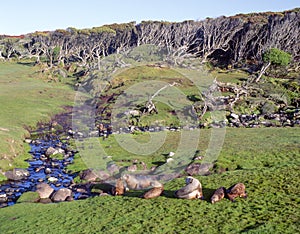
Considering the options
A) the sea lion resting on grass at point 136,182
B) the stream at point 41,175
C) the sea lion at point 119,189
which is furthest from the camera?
the stream at point 41,175

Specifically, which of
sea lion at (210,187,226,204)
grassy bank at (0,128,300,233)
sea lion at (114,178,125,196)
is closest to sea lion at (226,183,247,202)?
sea lion at (210,187,226,204)

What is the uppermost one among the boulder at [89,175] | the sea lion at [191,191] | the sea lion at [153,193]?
the sea lion at [191,191]

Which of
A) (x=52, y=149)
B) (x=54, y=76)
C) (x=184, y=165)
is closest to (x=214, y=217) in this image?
(x=184, y=165)

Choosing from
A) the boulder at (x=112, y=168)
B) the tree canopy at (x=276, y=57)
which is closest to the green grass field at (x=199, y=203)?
the boulder at (x=112, y=168)

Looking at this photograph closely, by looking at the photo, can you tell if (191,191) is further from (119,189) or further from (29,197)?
(29,197)

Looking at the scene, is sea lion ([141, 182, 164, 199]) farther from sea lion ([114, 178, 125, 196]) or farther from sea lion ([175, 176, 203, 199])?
sea lion ([114, 178, 125, 196])

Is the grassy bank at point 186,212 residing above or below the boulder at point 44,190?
above

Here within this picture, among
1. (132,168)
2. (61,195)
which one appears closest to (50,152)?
(132,168)

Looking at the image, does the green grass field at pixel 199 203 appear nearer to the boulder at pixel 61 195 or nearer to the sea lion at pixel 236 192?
the sea lion at pixel 236 192
